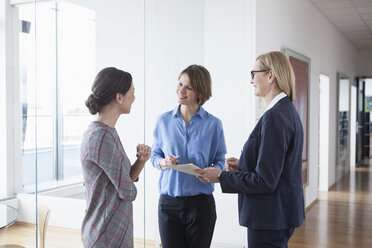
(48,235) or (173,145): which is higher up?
(173,145)

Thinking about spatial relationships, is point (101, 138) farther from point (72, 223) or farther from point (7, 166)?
point (72, 223)

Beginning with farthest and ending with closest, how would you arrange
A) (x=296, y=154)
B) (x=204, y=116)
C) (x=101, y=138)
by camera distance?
(x=204, y=116)
(x=296, y=154)
(x=101, y=138)

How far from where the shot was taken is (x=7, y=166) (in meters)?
1.67

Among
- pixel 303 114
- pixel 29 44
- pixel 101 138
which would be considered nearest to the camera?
pixel 101 138

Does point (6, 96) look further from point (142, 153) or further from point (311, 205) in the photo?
point (311, 205)

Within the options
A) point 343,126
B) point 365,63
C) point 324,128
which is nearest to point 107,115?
point 324,128

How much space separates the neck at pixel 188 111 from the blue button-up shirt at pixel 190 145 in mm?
32

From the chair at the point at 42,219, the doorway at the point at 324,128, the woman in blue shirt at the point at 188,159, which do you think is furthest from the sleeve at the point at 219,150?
the doorway at the point at 324,128

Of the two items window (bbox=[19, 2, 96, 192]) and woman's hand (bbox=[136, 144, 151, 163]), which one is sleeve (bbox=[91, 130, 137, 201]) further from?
window (bbox=[19, 2, 96, 192])

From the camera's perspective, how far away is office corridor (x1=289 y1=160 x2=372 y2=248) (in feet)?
15.1

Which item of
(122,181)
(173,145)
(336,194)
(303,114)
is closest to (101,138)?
(122,181)

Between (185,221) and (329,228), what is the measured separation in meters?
3.46

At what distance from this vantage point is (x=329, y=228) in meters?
5.19

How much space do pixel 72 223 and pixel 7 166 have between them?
0.48 meters
